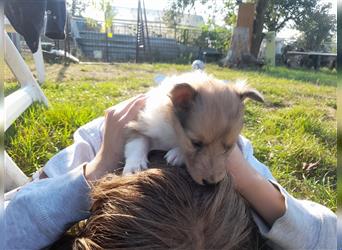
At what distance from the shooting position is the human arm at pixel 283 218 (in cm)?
123

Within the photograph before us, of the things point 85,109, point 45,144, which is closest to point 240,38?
point 85,109

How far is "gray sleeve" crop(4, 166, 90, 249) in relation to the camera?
3.87 feet

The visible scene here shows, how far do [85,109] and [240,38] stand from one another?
9.25 metres

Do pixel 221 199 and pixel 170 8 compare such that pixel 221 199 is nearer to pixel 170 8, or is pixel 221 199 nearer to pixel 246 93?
pixel 246 93

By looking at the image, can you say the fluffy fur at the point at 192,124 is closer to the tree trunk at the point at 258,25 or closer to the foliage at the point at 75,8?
the tree trunk at the point at 258,25

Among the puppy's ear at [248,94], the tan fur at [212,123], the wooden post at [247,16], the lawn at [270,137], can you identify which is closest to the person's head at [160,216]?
the tan fur at [212,123]

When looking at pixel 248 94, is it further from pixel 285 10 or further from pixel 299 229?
pixel 285 10

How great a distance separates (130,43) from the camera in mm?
17766

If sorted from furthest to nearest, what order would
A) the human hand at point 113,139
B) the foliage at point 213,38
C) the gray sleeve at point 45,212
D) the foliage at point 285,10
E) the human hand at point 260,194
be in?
the foliage at point 213,38
the foliage at point 285,10
the human hand at point 113,139
the human hand at point 260,194
the gray sleeve at point 45,212

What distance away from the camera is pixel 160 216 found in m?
1.05

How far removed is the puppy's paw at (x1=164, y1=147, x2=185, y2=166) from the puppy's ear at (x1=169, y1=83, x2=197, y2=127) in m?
0.21

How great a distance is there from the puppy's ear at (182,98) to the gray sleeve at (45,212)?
600 mm

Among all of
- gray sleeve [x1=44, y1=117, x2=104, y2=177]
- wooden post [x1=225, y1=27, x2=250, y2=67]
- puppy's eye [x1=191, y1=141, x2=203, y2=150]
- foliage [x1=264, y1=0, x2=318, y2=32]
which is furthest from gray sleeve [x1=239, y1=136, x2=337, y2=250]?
foliage [x1=264, y1=0, x2=318, y2=32]

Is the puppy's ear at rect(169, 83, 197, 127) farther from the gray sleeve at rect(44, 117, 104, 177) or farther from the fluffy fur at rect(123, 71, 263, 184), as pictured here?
the gray sleeve at rect(44, 117, 104, 177)
